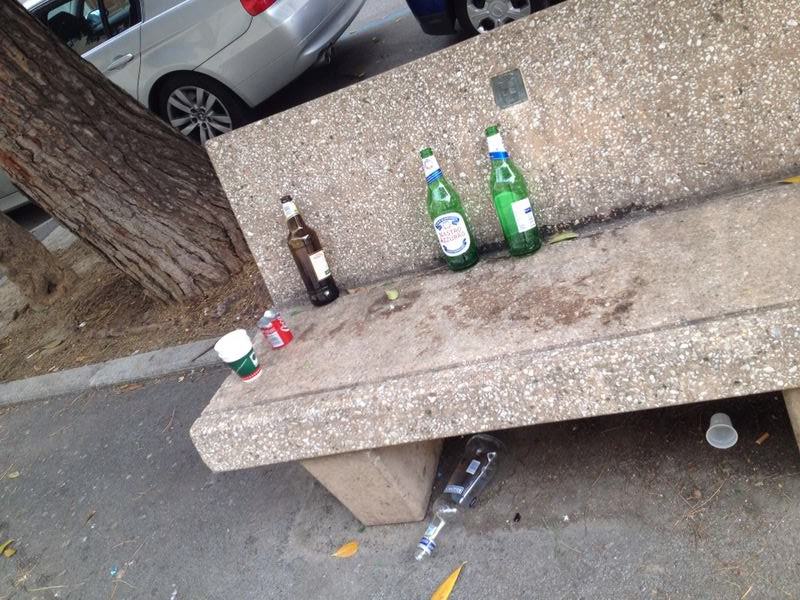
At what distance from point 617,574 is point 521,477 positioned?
53 cm

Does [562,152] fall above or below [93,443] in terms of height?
above

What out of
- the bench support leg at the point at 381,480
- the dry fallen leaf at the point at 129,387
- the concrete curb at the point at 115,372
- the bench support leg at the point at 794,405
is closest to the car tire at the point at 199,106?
the concrete curb at the point at 115,372

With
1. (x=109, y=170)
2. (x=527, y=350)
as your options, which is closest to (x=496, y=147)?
(x=527, y=350)

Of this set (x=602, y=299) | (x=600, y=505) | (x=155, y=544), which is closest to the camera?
(x=602, y=299)

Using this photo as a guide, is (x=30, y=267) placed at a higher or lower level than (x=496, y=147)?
lower

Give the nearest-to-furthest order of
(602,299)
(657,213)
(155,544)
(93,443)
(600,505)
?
(602,299) → (600,505) → (657,213) → (155,544) → (93,443)

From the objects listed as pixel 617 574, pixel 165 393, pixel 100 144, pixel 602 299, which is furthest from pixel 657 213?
pixel 100 144

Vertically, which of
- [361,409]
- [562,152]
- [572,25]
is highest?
[572,25]

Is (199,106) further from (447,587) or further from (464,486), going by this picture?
(447,587)

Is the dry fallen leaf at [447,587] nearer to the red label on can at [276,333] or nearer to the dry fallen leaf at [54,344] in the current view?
the red label on can at [276,333]

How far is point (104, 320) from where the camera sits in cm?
493

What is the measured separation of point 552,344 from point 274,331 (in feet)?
3.89

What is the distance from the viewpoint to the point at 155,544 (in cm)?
294

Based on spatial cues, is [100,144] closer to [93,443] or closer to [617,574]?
[93,443]
